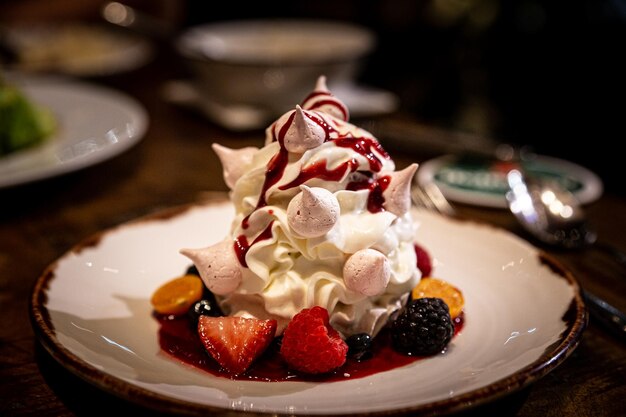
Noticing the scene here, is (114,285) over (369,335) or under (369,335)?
under

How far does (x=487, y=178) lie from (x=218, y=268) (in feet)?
4.87

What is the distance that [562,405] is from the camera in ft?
4.36

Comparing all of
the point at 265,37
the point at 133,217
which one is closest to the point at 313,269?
the point at 133,217

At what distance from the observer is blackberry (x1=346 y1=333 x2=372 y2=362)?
142 centimetres

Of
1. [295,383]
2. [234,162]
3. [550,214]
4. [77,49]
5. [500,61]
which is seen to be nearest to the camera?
[295,383]

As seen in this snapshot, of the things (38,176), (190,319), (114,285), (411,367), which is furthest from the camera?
(38,176)

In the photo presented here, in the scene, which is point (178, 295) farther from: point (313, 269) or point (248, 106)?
point (248, 106)

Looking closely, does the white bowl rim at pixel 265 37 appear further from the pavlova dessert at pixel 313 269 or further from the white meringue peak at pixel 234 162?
the pavlova dessert at pixel 313 269

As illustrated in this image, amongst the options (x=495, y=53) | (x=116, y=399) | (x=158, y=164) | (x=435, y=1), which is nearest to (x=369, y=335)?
(x=116, y=399)

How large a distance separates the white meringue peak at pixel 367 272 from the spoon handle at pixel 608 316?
49 centimetres

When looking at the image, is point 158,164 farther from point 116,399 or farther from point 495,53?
point 495,53

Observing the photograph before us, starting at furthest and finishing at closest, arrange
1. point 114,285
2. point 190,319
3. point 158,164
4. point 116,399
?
1. point 158,164
2. point 114,285
3. point 190,319
4. point 116,399

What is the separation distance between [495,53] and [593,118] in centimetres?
114

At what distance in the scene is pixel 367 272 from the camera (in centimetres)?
140
